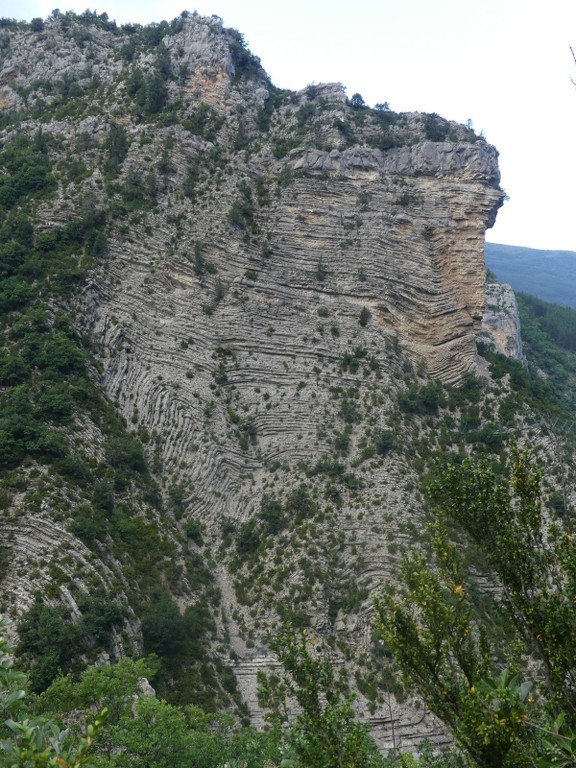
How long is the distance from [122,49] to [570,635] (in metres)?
58.7

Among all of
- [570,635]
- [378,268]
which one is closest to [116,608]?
[570,635]

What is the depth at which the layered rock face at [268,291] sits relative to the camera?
3681cm

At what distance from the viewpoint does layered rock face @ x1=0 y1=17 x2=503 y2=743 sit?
36.8 m

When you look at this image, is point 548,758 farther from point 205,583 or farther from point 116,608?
point 205,583

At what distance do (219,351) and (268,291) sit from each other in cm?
540

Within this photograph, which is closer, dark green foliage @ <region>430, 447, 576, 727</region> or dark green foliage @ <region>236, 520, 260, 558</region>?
dark green foliage @ <region>430, 447, 576, 727</region>

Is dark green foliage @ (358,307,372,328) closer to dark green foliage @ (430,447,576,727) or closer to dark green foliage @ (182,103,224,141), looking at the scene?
dark green foliage @ (182,103,224,141)

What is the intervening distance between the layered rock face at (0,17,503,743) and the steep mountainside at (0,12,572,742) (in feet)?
0.47

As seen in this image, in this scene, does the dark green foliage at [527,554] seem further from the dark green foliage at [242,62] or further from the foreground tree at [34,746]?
the dark green foliage at [242,62]

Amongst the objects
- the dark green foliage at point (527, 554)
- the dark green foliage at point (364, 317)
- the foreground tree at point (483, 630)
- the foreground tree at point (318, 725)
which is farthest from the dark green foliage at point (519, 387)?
the foreground tree at point (318, 725)

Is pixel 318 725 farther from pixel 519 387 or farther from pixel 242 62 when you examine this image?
pixel 242 62

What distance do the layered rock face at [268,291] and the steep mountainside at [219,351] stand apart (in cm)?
14

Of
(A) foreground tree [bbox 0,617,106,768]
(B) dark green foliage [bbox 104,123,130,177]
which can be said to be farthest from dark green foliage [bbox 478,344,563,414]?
(A) foreground tree [bbox 0,617,106,768]

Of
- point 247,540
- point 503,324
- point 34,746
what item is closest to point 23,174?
point 247,540
